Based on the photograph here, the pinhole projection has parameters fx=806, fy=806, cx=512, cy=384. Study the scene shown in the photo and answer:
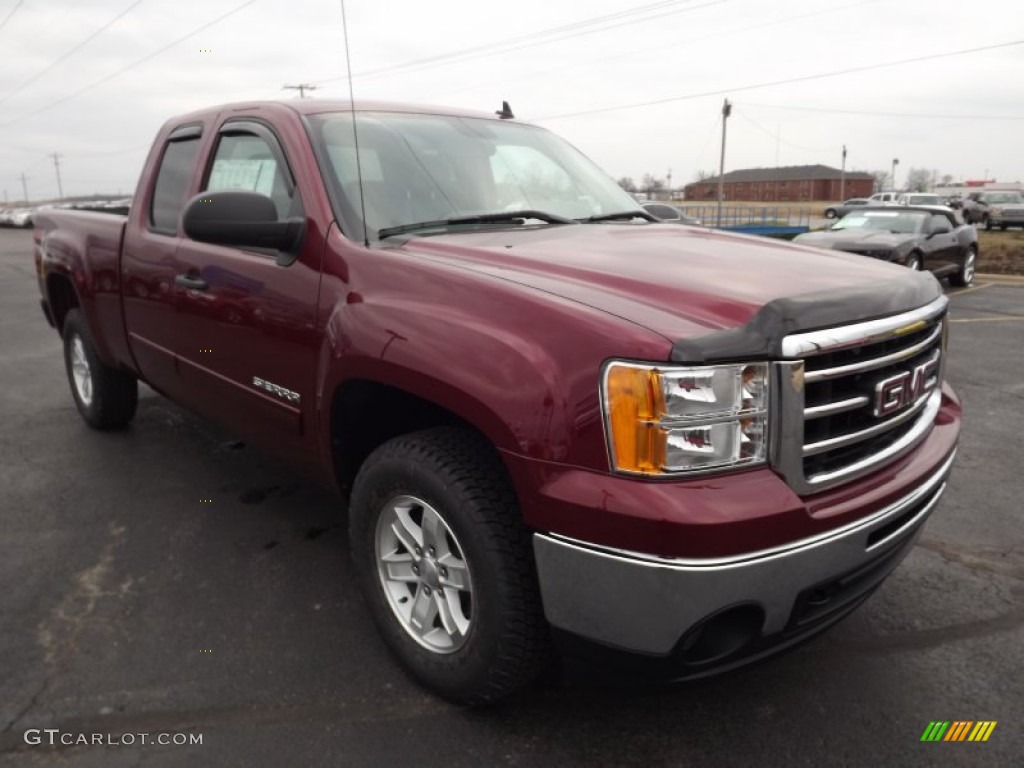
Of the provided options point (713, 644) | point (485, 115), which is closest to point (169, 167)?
point (485, 115)

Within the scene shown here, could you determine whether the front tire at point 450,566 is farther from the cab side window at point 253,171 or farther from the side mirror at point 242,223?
the cab side window at point 253,171

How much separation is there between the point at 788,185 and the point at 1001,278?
95.9 m

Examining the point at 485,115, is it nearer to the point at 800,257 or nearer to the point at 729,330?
the point at 800,257

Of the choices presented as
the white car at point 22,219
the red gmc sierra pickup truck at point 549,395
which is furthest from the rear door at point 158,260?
the white car at point 22,219

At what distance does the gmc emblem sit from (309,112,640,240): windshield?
148cm

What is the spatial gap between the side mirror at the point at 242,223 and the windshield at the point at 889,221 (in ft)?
41.5

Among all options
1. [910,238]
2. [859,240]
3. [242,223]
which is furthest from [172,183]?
[910,238]

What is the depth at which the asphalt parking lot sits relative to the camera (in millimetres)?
2311

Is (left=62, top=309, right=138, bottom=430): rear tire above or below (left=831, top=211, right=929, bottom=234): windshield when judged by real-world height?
below

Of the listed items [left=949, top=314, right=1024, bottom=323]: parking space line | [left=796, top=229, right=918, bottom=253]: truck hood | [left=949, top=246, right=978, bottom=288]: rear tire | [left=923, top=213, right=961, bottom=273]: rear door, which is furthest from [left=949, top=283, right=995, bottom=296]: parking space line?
[left=949, top=314, right=1024, bottom=323]: parking space line

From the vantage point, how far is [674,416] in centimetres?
187

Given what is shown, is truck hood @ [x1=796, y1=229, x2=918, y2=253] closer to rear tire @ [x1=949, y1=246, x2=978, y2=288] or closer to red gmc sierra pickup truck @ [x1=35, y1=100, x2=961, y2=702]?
rear tire @ [x1=949, y1=246, x2=978, y2=288]

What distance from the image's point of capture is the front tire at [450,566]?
2.14 meters

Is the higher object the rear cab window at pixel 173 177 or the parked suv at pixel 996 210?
the rear cab window at pixel 173 177
